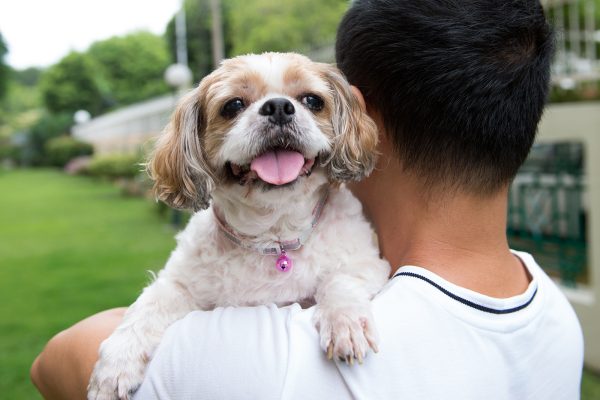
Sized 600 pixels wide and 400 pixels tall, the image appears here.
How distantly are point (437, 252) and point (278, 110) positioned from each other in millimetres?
639

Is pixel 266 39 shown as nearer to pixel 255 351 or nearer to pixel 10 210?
pixel 10 210

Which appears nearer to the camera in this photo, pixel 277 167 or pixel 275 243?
pixel 277 167

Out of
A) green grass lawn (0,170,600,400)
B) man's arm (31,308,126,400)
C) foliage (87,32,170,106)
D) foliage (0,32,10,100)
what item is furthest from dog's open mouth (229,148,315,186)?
foliage (87,32,170,106)

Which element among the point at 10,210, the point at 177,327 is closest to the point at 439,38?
the point at 177,327

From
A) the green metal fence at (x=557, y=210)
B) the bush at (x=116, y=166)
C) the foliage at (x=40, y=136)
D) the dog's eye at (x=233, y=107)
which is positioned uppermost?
the dog's eye at (x=233, y=107)

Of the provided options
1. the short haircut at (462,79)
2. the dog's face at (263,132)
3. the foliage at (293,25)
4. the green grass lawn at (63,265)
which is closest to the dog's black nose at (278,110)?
the dog's face at (263,132)

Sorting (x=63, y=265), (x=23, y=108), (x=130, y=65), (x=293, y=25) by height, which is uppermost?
(x=293, y=25)

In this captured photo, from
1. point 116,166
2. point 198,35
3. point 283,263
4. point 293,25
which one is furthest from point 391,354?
point 198,35

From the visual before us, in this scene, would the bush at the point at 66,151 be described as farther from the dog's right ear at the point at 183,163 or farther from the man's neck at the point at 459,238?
the man's neck at the point at 459,238

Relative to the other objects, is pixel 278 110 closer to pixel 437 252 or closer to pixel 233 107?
pixel 233 107

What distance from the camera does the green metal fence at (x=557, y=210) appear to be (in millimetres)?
4785

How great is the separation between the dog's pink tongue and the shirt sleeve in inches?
20.6

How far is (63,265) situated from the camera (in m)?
9.66

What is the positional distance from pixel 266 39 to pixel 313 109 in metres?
21.6
